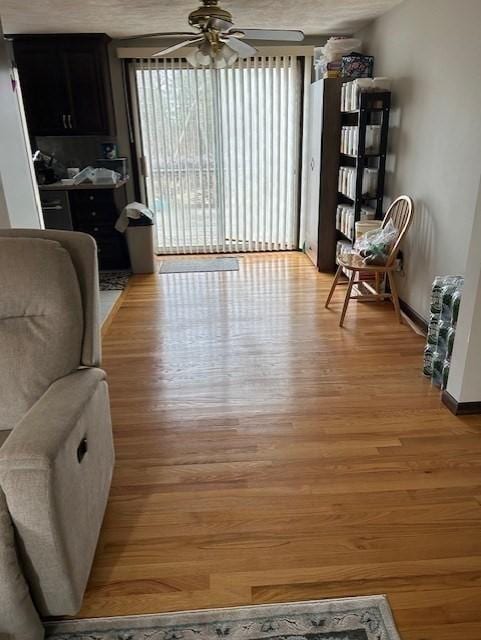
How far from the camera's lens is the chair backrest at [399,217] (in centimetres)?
329

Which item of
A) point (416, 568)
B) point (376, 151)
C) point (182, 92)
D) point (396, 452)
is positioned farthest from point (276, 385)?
point (182, 92)

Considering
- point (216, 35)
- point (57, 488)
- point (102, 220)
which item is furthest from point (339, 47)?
point (57, 488)

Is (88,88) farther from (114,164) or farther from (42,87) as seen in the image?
(114,164)

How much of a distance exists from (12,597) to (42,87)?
15.3 ft

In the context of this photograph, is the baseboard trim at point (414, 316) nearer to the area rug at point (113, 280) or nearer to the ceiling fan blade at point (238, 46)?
the ceiling fan blade at point (238, 46)

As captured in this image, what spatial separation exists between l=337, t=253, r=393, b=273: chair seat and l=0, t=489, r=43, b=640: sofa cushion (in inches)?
109

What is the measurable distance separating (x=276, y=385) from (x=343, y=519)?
3.35ft

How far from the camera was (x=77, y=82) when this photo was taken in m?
4.59

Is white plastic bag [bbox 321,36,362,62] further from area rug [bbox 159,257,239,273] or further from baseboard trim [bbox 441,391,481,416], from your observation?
baseboard trim [bbox 441,391,481,416]

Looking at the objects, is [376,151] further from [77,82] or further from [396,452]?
[77,82]

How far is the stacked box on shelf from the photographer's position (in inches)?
96.3

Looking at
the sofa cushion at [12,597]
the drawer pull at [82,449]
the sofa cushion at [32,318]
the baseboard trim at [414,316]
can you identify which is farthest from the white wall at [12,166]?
the baseboard trim at [414,316]

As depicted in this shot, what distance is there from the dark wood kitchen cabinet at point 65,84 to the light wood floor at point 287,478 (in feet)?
8.38

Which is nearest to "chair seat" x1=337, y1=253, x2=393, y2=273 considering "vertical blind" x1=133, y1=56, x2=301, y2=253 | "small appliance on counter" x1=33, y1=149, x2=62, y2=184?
"vertical blind" x1=133, y1=56, x2=301, y2=253
